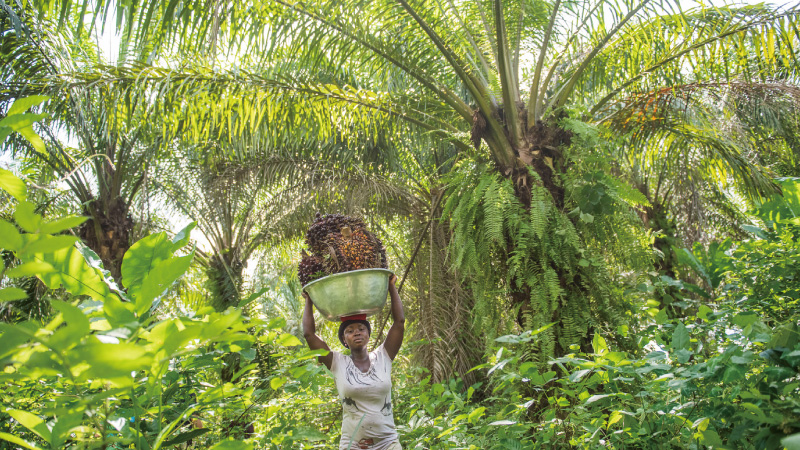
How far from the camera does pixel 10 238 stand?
0.54m

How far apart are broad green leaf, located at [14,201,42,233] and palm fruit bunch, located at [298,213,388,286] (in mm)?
1802

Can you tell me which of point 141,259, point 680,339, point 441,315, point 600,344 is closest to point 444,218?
point 600,344

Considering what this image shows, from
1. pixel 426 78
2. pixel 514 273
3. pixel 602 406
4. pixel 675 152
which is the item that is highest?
pixel 426 78

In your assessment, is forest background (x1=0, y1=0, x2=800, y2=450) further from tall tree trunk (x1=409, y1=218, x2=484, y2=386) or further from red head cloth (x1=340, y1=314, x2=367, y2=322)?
red head cloth (x1=340, y1=314, x2=367, y2=322)

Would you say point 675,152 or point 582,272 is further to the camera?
point 675,152

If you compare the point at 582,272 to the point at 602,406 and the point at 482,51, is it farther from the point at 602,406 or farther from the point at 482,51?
the point at 482,51

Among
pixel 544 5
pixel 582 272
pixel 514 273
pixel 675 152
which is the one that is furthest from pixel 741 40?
pixel 514 273

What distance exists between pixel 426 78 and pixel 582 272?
2.16 m

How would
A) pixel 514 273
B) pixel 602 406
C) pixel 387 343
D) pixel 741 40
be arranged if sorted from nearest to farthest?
pixel 602 406 < pixel 387 343 < pixel 514 273 < pixel 741 40

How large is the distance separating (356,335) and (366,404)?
1.09ft

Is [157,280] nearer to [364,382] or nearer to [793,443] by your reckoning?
[793,443]

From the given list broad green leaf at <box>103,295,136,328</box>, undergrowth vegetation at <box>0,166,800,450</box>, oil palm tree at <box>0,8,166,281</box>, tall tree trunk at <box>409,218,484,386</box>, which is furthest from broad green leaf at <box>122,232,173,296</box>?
tall tree trunk at <box>409,218,484,386</box>

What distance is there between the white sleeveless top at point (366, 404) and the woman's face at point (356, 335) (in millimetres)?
93

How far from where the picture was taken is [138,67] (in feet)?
14.7
